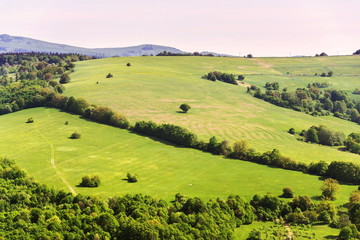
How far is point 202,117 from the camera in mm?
167625

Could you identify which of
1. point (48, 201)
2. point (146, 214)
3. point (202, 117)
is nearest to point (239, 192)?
point (146, 214)

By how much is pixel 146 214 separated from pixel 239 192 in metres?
33.3

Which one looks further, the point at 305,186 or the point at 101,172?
the point at 101,172

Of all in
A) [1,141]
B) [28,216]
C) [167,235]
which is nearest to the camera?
[167,235]

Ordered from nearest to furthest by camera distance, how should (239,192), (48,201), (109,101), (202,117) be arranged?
(48,201) → (239,192) → (202,117) → (109,101)

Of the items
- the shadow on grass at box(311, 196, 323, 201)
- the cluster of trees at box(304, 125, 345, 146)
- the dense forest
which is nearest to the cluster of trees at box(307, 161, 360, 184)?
the dense forest

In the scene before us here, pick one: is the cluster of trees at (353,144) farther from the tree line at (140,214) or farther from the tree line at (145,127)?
the tree line at (140,214)

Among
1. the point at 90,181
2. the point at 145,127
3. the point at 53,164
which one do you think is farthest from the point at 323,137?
the point at 53,164

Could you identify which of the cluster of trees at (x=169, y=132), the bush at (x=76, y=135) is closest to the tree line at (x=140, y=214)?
the bush at (x=76, y=135)

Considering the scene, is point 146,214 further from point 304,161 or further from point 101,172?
point 304,161

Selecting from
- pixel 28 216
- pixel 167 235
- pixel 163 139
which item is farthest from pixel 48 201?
pixel 163 139

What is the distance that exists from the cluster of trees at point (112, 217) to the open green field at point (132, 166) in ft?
40.8

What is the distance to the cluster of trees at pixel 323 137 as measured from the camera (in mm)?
146500

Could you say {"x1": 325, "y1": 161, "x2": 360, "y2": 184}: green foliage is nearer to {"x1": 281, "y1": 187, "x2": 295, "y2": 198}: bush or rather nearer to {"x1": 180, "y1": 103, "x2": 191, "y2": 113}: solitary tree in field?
{"x1": 281, "y1": 187, "x2": 295, "y2": 198}: bush
